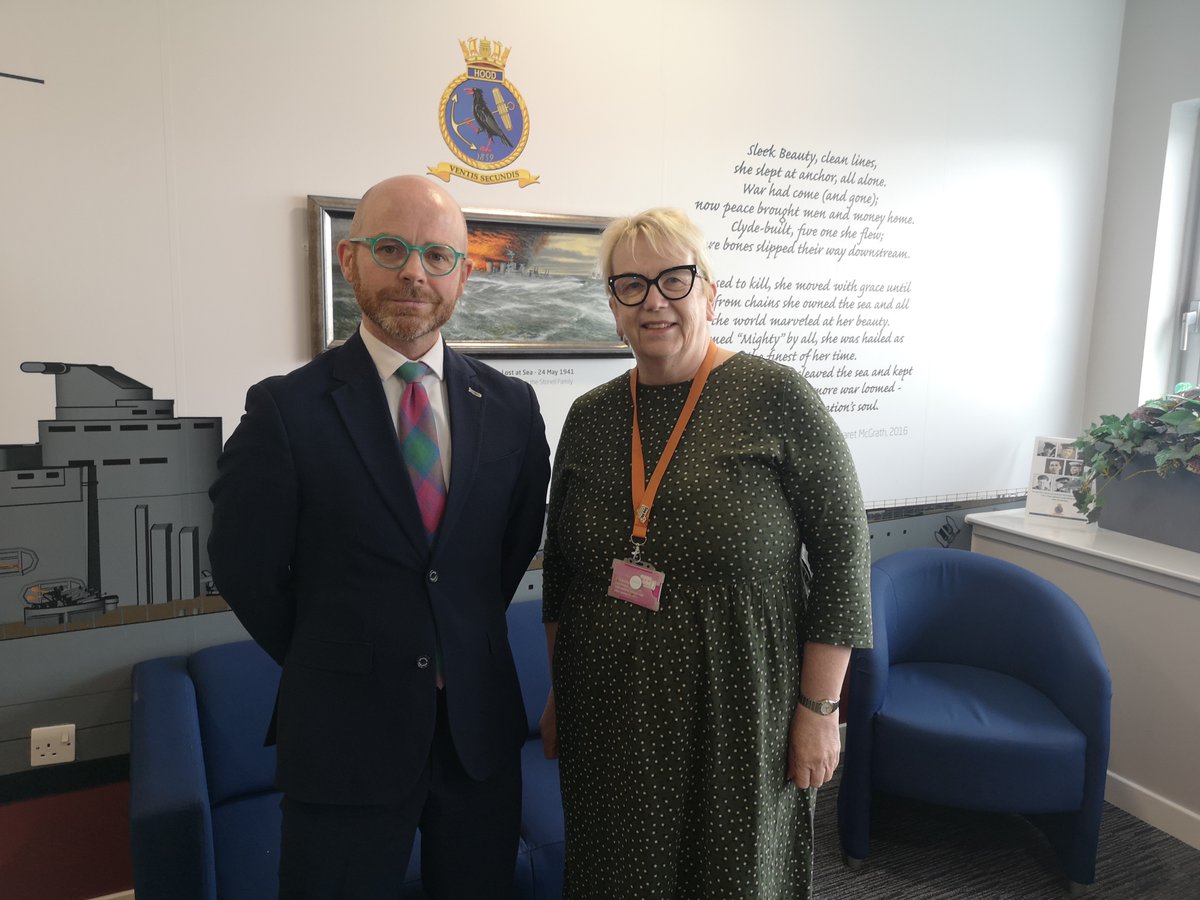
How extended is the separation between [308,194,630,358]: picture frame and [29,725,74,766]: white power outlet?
45.3 inches

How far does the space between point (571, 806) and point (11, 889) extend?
156 centimetres

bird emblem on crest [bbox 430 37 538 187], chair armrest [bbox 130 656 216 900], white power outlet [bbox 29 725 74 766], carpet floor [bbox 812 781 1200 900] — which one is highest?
bird emblem on crest [bbox 430 37 538 187]

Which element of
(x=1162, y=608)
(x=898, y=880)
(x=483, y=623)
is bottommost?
(x=898, y=880)

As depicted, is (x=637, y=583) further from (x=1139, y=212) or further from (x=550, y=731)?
(x=1139, y=212)

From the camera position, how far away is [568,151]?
94.3 inches

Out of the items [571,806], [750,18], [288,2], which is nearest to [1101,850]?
[571,806]

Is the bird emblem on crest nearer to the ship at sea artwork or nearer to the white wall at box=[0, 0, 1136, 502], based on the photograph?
the white wall at box=[0, 0, 1136, 502]

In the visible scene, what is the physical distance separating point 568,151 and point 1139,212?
99.5 inches

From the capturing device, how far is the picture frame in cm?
215

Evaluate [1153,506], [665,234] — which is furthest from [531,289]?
[1153,506]

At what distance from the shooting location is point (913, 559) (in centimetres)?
280

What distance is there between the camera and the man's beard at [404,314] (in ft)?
4.10

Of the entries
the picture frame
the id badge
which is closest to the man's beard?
the id badge

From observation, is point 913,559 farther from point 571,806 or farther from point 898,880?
point 571,806
